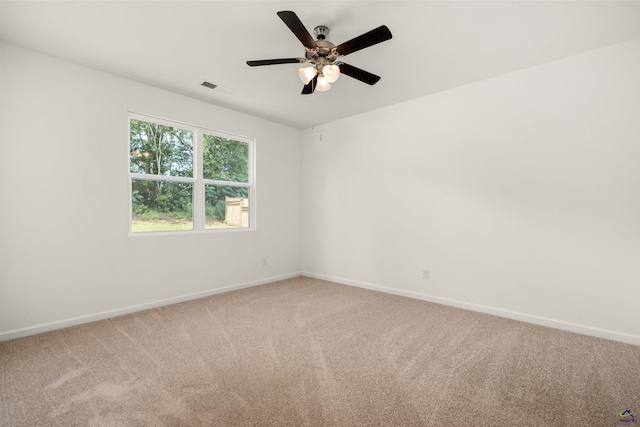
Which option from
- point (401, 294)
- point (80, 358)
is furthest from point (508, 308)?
point (80, 358)

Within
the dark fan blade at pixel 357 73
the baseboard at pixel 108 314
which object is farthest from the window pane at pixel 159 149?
the dark fan blade at pixel 357 73

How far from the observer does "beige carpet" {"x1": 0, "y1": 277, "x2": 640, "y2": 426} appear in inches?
65.6

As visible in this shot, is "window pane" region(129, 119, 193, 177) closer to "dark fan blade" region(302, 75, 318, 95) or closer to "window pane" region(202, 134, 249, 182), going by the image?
"window pane" region(202, 134, 249, 182)

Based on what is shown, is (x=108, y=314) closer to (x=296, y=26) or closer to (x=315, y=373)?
(x=315, y=373)

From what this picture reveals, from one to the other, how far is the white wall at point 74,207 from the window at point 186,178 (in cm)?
15

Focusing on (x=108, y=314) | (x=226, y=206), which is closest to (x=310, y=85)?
(x=226, y=206)

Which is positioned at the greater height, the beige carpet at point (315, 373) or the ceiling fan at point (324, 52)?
the ceiling fan at point (324, 52)

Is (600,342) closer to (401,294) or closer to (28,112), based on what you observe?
(401,294)

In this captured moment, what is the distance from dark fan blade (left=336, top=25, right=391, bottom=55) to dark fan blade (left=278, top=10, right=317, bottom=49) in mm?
217

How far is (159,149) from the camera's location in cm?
362

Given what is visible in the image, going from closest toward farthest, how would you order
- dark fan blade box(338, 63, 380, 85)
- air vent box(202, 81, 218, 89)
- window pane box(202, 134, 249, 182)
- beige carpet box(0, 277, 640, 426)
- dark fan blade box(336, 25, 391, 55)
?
beige carpet box(0, 277, 640, 426)
dark fan blade box(336, 25, 391, 55)
dark fan blade box(338, 63, 380, 85)
air vent box(202, 81, 218, 89)
window pane box(202, 134, 249, 182)

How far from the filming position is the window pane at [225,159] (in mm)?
4117

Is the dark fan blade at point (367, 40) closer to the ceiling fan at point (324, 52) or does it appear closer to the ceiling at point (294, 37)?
the ceiling fan at point (324, 52)

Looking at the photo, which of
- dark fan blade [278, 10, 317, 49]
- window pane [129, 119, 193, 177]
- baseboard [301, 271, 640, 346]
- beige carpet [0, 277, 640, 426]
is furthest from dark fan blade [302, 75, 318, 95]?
baseboard [301, 271, 640, 346]
